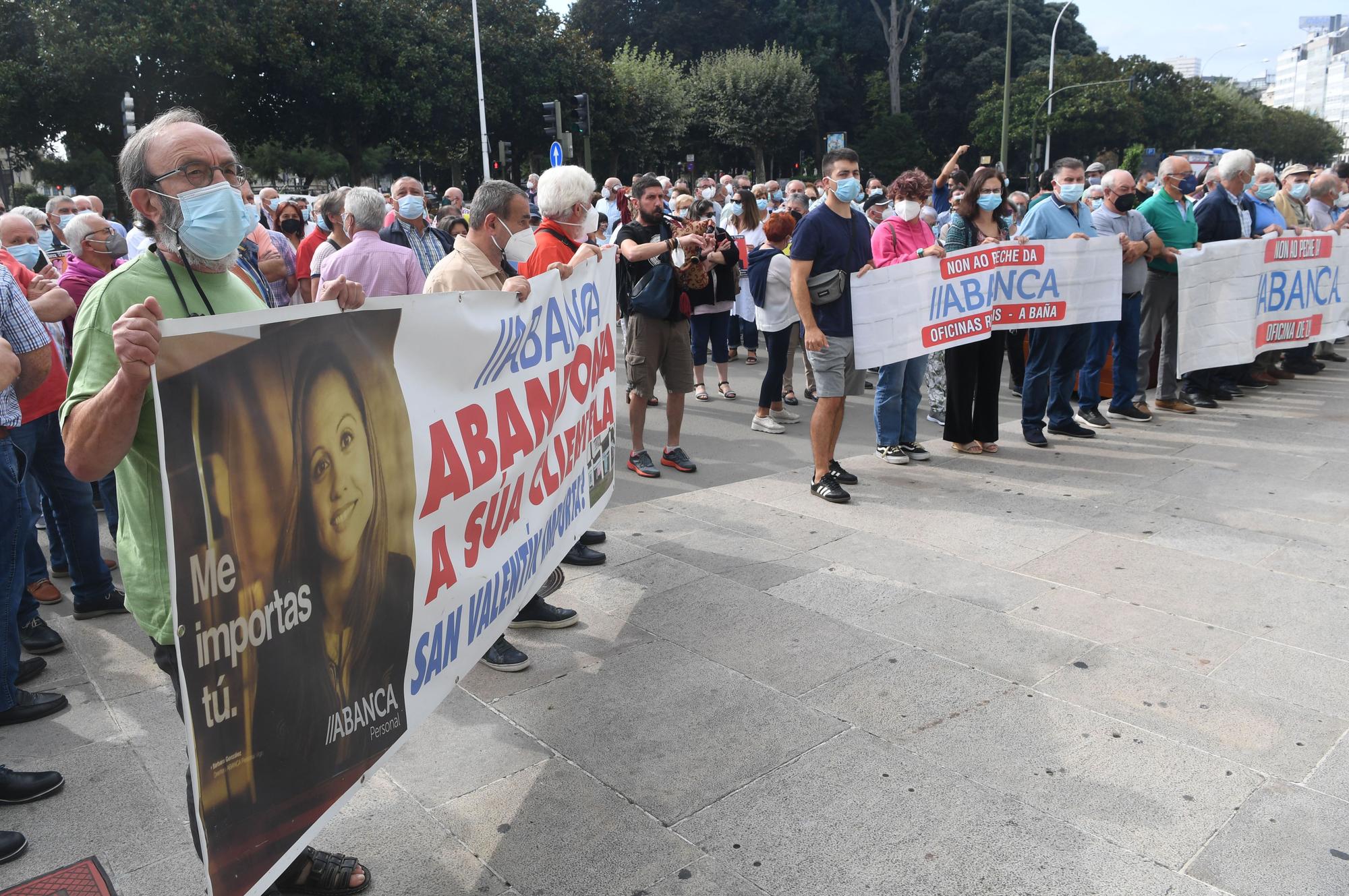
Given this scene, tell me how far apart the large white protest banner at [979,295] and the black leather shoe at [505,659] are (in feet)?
10.9

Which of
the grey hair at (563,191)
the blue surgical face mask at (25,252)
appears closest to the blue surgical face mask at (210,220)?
the grey hair at (563,191)

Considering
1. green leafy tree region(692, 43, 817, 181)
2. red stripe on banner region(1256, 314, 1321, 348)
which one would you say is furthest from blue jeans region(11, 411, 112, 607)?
green leafy tree region(692, 43, 817, 181)

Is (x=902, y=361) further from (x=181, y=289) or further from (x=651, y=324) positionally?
(x=181, y=289)

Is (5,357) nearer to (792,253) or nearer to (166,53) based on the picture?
(792,253)

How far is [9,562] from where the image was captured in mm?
3541

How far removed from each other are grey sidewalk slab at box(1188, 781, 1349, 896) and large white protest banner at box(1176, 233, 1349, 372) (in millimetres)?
6077

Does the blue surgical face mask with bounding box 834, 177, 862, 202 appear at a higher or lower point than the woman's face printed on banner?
higher

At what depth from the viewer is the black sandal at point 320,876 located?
2.61 metres

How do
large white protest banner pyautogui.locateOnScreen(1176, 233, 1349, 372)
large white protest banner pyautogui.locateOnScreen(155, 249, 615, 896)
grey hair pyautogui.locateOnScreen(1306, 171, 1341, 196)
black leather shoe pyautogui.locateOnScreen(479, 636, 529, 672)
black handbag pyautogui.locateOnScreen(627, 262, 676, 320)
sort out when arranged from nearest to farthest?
large white protest banner pyautogui.locateOnScreen(155, 249, 615, 896) < black leather shoe pyautogui.locateOnScreen(479, 636, 529, 672) < black handbag pyautogui.locateOnScreen(627, 262, 676, 320) < large white protest banner pyautogui.locateOnScreen(1176, 233, 1349, 372) < grey hair pyautogui.locateOnScreen(1306, 171, 1341, 196)

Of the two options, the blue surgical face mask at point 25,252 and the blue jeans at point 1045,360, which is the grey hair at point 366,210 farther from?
the blue jeans at point 1045,360

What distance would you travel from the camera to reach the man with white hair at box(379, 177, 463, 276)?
7.74 metres

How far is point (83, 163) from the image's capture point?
35.0 m

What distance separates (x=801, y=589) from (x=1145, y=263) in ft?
16.2

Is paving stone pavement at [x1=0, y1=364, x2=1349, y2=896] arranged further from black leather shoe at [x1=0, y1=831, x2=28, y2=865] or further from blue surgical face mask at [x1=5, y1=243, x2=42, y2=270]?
blue surgical face mask at [x1=5, y1=243, x2=42, y2=270]
